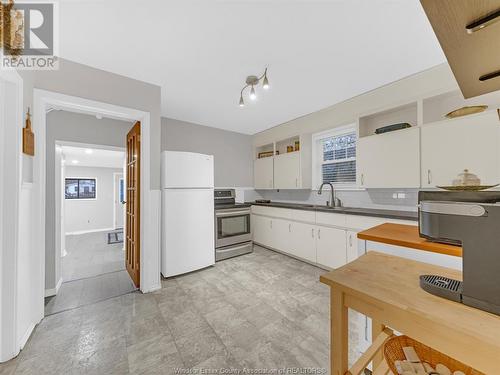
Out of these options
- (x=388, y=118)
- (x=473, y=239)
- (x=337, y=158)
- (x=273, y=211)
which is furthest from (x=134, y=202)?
(x=388, y=118)

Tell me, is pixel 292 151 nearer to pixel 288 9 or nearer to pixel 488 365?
pixel 288 9

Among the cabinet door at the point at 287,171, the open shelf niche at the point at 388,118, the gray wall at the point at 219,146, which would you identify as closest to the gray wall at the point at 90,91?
the gray wall at the point at 219,146

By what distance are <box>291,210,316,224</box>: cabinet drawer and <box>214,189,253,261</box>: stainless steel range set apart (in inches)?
36.2

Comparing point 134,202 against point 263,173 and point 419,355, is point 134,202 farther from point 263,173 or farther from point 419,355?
point 419,355

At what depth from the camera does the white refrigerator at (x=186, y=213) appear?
9.16ft

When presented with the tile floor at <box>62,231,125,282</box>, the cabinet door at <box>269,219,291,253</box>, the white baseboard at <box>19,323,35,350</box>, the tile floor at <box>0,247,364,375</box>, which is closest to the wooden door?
the tile floor at <box>0,247,364,375</box>

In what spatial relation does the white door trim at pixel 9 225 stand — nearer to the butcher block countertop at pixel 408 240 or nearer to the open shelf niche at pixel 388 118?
the butcher block countertop at pixel 408 240

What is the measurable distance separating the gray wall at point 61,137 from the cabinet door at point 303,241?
3089mm

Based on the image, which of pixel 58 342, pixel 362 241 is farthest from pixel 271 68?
pixel 58 342

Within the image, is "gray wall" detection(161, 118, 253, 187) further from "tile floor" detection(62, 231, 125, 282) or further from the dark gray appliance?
the dark gray appliance

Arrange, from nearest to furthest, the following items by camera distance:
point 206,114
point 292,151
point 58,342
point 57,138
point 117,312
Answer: point 58,342
point 117,312
point 57,138
point 206,114
point 292,151

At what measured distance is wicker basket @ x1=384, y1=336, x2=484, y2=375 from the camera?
795mm

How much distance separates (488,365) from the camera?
525 mm

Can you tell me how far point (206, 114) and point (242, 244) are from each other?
8.00 feet
